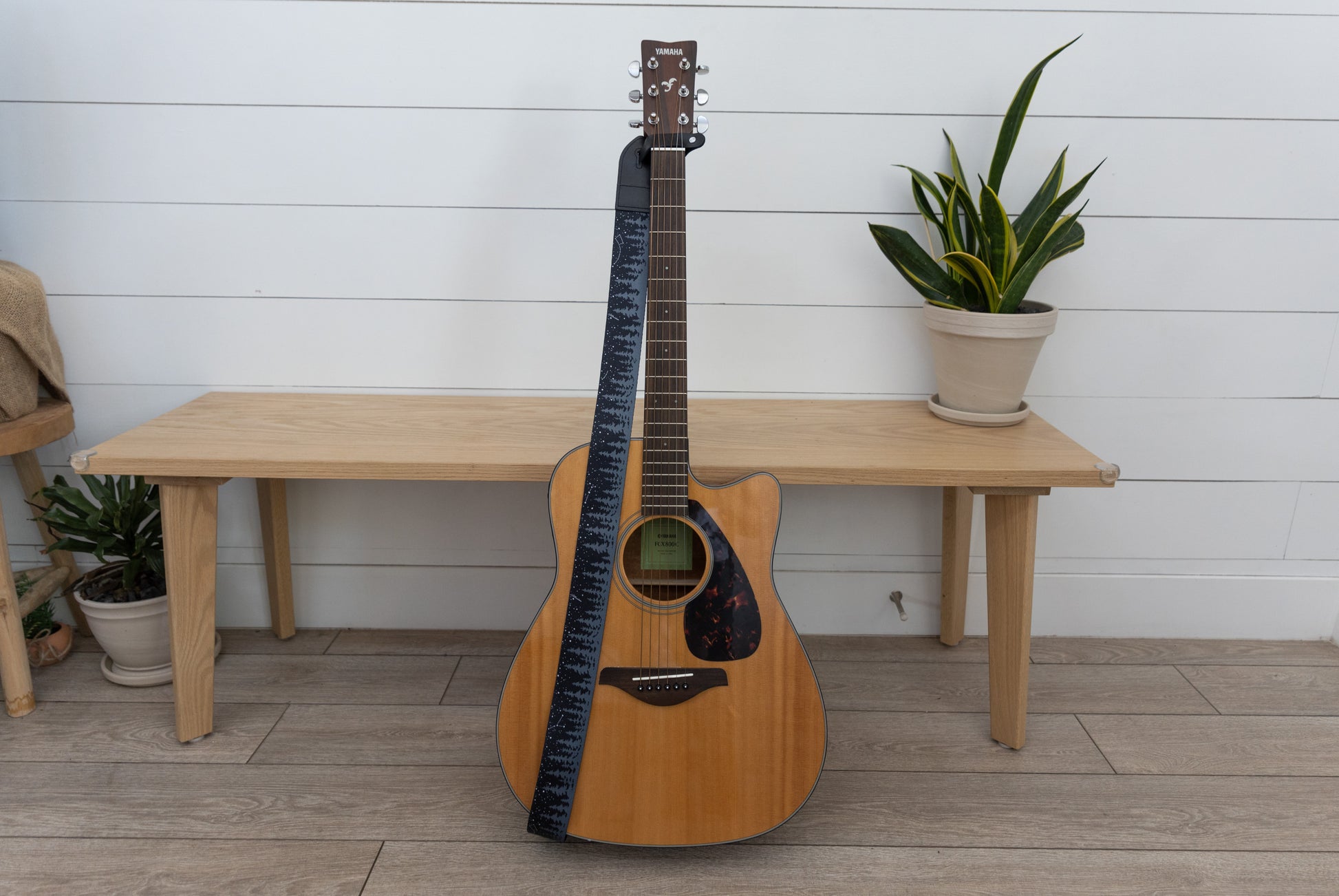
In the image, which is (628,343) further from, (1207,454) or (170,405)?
(1207,454)

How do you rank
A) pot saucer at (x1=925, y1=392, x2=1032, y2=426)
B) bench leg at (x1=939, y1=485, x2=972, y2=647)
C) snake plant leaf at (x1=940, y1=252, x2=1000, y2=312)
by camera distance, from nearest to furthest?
snake plant leaf at (x1=940, y1=252, x2=1000, y2=312) → pot saucer at (x1=925, y1=392, x2=1032, y2=426) → bench leg at (x1=939, y1=485, x2=972, y2=647)

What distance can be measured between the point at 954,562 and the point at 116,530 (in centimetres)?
166

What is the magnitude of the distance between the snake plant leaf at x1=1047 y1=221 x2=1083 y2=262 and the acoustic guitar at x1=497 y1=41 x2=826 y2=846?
0.72 meters

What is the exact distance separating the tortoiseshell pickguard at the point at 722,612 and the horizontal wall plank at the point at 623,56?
35.6 inches

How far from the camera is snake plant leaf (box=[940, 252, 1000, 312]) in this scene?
61.1 inches

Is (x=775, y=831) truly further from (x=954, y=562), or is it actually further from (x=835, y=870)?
(x=954, y=562)

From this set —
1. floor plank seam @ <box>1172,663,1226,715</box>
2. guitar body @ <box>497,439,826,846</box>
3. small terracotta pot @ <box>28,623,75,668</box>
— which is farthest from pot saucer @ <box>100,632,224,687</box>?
floor plank seam @ <box>1172,663,1226,715</box>

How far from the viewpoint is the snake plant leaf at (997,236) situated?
1532 millimetres

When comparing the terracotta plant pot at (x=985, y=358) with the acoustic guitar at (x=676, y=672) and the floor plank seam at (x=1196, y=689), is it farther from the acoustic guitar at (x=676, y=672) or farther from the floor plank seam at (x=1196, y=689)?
the floor plank seam at (x=1196, y=689)

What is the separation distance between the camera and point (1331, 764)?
1595mm

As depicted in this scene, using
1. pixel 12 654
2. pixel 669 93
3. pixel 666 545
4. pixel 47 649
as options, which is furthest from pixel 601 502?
pixel 47 649

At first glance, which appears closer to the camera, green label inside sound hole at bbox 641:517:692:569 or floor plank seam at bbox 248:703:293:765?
green label inside sound hole at bbox 641:517:692:569

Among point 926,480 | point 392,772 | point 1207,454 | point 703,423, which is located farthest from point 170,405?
point 1207,454

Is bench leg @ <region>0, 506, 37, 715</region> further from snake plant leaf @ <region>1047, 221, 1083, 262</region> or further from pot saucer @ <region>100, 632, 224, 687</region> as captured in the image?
snake plant leaf @ <region>1047, 221, 1083, 262</region>
